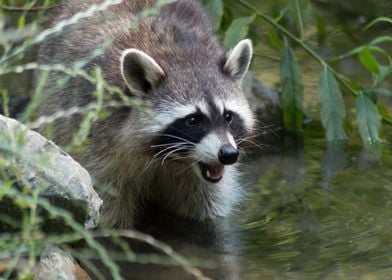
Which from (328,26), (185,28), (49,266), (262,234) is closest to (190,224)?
(262,234)

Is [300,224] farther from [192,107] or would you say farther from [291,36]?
[291,36]

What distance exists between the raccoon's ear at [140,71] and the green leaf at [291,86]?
5.62ft

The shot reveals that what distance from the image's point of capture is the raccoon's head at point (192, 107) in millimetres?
6648

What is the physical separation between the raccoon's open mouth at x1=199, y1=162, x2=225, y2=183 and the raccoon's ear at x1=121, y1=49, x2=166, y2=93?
598mm

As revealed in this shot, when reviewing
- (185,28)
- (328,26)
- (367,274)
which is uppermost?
(185,28)

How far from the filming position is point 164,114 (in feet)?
22.3

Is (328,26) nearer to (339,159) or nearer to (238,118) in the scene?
(339,159)

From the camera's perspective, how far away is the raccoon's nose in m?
6.38

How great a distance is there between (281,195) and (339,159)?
2.86 feet

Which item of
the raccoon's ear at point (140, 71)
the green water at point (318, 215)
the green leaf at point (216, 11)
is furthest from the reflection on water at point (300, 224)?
the green leaf at point (216, 11)

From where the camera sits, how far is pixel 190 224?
7.52 meters

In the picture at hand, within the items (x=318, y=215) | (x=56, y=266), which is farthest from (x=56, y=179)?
(x=318, y=215)

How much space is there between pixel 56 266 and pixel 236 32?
3.13m

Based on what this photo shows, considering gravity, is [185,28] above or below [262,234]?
above
